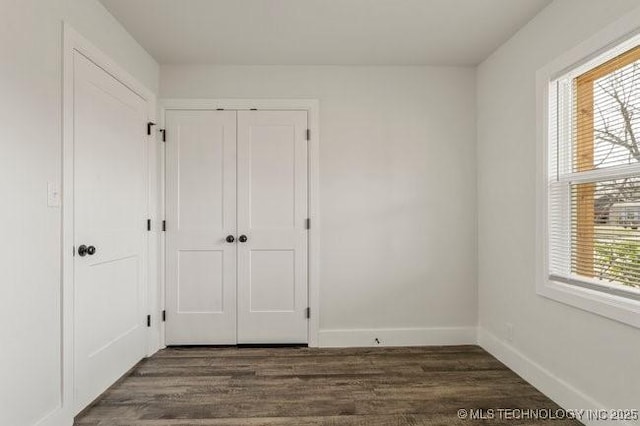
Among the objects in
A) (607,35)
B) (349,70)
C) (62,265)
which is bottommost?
(62,265)

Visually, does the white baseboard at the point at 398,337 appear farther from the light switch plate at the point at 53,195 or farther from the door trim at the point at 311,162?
the light switch plate at the point at 53,195

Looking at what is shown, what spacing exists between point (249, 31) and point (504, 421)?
9.90 feet

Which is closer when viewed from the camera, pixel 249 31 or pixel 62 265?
pixel 62 265

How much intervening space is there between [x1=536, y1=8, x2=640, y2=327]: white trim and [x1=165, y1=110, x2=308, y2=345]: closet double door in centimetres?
181

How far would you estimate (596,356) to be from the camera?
202cm

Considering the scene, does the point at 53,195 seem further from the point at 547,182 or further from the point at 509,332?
the point at 509,332

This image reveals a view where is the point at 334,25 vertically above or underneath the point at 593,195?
above

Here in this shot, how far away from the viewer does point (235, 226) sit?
3283 mm

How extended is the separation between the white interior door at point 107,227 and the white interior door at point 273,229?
2.69 feet

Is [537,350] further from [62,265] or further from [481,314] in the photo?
[62,265]

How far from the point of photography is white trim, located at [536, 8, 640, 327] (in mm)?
1817

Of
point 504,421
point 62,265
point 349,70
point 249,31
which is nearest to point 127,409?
point 62,265

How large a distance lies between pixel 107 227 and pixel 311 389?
68.9 inches

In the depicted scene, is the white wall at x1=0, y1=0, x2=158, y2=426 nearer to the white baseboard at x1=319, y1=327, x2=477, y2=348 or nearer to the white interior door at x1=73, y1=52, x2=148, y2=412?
the white interior door at x1=73, y1=52, x2=148, y2=412
